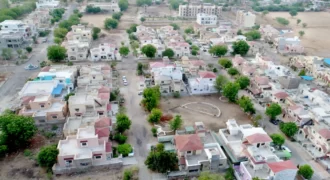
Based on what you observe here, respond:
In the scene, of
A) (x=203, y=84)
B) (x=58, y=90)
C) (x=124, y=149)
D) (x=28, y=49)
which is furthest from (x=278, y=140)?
(x=28, y=49)

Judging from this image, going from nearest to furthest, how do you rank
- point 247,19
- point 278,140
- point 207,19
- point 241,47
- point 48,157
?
point 48,157, point 278,140, point 241,47, point 247,19, point 207,19

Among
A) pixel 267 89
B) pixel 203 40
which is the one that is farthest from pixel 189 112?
pixel 203 40

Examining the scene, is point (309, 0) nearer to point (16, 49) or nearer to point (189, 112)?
point (189, 112)

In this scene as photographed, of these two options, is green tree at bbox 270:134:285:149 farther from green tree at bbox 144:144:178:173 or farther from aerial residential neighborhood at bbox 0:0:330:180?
green tree at bbox 144:144:178:173

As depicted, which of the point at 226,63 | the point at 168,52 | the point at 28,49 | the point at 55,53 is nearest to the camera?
the point at 226,63

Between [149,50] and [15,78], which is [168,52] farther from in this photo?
[15,78]

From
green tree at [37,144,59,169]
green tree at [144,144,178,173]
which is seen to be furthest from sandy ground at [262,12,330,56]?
green tree at [37,144,59,169]

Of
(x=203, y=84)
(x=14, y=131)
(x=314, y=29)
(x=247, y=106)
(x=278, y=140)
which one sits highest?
(x=314, y=29)
